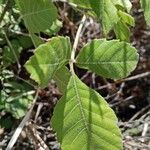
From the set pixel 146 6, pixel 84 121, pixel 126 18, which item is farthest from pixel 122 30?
pixel 84 121

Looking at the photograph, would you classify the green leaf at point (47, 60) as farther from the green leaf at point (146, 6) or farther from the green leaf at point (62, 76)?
the green leaf at point (146, 6)

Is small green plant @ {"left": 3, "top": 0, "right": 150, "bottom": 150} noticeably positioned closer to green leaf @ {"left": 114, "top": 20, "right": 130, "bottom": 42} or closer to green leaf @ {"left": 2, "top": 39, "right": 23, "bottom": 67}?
green leaf @ {"left": 114, "top": 20, "right": 130, "bottom": 42}

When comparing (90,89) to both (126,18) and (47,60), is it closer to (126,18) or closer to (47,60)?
(47,60)

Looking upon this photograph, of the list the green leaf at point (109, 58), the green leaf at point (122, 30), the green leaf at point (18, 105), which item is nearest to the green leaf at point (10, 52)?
the green leaf at point (18, 105)

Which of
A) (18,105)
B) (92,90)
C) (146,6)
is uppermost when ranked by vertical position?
(146,6)

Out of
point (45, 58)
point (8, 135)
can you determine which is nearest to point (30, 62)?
point (45, 58)

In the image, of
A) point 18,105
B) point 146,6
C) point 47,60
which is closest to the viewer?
point 47,60
